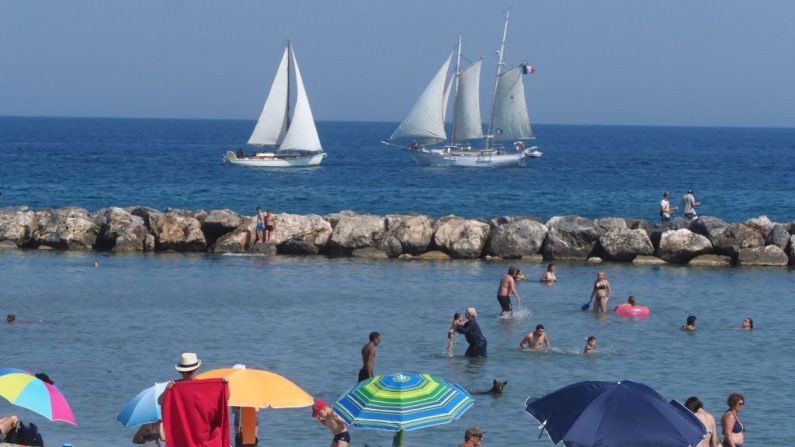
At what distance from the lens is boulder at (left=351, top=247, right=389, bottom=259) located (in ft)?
123

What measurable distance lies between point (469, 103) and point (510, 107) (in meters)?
3.43

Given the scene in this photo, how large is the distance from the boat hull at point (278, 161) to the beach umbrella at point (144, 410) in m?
84.2

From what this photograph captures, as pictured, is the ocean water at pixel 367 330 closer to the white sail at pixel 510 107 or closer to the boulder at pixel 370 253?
the boulder at pixel 370 253

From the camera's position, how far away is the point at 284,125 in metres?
94.1

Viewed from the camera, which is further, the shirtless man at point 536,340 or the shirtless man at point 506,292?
the shirtless man at point 506,292

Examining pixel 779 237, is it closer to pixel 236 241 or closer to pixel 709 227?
pixel 709 227

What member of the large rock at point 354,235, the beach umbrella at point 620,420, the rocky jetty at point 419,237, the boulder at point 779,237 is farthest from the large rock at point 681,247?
the beach umbrella at point 620,420

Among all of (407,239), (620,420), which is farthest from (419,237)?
(620,420)

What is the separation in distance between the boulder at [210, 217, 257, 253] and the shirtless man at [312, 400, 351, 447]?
24.9 m

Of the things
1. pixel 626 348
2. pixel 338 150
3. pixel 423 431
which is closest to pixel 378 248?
pixel 626 348

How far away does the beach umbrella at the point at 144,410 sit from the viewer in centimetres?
1453

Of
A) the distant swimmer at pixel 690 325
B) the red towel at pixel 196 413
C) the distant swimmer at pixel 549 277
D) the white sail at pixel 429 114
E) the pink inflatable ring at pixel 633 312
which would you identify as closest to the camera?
the red towel at pixel 196 413

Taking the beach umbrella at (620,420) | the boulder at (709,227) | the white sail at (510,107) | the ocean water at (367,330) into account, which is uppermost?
the white sail at (510,107)

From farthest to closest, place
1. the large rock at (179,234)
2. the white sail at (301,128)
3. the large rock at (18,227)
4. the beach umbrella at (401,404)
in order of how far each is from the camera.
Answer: the white sail at (301,128) < the large rock at (18,227) < the large rock at (179,234) < the beach umbrella at (401,404)
